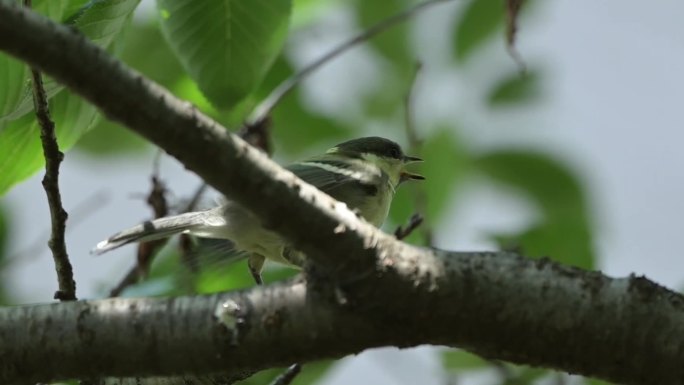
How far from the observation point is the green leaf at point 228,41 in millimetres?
2855

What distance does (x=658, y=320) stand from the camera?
2.01m

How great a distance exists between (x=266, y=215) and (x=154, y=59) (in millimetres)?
2568

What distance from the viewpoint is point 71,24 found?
2486mm

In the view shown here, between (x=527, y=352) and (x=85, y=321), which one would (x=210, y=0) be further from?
(x=527, y=352)

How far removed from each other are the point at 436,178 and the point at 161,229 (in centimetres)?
127

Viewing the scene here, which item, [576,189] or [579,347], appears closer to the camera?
[579,347]

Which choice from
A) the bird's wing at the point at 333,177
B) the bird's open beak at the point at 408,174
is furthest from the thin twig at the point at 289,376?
the bird's open beak at the point at 408,174

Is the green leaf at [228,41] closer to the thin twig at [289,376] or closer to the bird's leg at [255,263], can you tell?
the thin twig at [289,376]

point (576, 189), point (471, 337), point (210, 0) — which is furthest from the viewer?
point (576, 189)

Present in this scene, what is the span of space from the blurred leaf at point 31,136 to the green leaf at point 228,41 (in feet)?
1.14

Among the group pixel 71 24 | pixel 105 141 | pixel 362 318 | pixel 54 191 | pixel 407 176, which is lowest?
pixel 362 318

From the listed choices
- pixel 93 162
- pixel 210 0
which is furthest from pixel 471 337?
pixel 93 162

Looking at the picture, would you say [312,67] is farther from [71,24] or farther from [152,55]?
[71,24]

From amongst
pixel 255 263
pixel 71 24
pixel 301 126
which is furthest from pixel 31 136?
pixel 301 126
